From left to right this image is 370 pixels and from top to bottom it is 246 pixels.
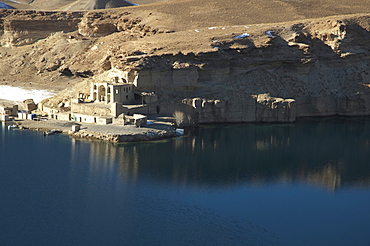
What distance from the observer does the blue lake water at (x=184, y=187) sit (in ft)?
123

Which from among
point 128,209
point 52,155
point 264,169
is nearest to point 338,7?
point 264,169

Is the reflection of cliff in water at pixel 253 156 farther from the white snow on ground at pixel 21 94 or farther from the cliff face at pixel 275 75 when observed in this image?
the white snow on ground at pixel 21 94

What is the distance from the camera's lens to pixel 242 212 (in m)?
40.9

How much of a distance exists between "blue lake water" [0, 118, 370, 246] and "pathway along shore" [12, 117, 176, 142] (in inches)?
41.2

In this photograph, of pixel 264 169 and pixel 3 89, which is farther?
pixel 3 89

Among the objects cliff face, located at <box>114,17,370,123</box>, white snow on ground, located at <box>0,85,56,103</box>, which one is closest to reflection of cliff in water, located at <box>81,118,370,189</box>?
cliff face, located at <box>114,17,370,123</box>

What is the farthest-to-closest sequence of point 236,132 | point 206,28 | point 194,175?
point 206,28 → point 236,132 → point 194,175

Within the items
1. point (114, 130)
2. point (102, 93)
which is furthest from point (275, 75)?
point (114, 130)

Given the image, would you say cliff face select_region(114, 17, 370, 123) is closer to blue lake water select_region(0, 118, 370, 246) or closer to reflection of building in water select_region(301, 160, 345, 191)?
blue lake water select_region(0, 118, 370, 246)

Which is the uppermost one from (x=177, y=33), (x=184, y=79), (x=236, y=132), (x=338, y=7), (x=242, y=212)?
(x=338, y=7)

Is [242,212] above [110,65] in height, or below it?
below

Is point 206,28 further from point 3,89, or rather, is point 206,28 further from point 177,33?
point 3,89

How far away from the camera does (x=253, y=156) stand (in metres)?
53.7

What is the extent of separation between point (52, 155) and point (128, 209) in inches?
518
